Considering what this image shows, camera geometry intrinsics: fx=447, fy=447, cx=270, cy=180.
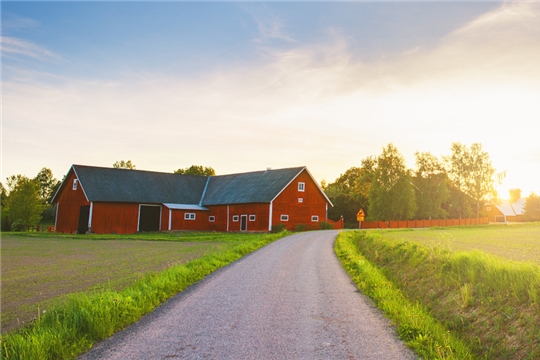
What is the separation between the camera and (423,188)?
64062 mm

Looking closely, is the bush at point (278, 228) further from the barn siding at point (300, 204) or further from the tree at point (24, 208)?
the tree at point (24, 208)

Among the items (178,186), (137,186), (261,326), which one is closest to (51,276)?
(261,326)

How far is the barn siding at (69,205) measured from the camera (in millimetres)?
45719

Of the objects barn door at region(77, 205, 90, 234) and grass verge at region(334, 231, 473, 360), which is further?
barn door at region(77, 205, 90, 234)

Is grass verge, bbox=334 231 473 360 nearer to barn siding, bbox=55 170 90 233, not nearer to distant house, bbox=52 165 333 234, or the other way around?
distant house, bbox=52 165 333 234

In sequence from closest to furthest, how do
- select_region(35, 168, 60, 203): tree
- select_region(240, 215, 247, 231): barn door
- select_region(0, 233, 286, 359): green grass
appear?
select_region(0, 233, 286, 359): green grass, select_region(240, 215, 247, 231): barn door, select_region(35, 168, 60, 203): tree

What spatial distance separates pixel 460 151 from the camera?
68.7 meters

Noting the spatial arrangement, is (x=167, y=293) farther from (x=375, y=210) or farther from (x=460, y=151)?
(x=460, y=151)

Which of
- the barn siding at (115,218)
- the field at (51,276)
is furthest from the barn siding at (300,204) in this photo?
the field at (51,276)

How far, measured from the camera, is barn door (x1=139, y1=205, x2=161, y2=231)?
153 feet

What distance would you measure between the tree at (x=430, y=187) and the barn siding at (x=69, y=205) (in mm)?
43601

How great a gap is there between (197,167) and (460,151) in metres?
47.8

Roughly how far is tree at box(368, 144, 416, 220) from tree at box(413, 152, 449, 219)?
3.46 m

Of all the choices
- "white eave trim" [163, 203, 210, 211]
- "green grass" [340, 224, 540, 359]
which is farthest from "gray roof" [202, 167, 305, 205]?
"green grass" [340, 224, 540, 359]
